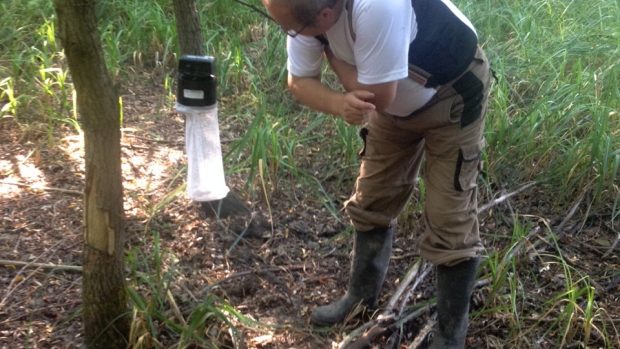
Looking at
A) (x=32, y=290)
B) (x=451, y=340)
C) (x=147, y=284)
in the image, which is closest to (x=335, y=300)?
(x=451, y=340)

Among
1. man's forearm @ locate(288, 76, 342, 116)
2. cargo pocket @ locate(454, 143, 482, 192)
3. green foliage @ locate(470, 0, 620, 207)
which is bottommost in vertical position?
green foliage @ locate(470, 0, 620, 207)

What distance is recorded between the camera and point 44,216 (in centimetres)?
295

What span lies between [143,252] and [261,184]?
0.71 m

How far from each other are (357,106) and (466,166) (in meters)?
0.50

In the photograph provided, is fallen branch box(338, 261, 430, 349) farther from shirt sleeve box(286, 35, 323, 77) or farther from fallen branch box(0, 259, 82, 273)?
fallen branch box(0, 259, 82, 273)

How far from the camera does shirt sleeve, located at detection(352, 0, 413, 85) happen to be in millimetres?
1764

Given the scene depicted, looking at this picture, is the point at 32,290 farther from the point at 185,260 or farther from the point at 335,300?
the point at 335,300

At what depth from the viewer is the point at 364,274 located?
2.59m

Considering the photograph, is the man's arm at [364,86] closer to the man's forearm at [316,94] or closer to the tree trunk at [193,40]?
the man's forearm at [316,94]

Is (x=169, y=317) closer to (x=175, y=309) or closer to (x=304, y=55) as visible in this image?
(x=175, y=309)

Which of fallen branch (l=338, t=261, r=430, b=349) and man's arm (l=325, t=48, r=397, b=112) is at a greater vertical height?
man's arm (l=325, t=48, r=397, b=112)

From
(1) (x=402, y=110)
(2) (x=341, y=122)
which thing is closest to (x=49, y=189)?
(2) (x=341, y=122)

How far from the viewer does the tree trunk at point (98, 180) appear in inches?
70.2

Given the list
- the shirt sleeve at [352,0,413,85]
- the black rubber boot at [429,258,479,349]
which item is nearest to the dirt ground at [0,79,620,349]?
the black rubber boot at [429,258,479,349]
